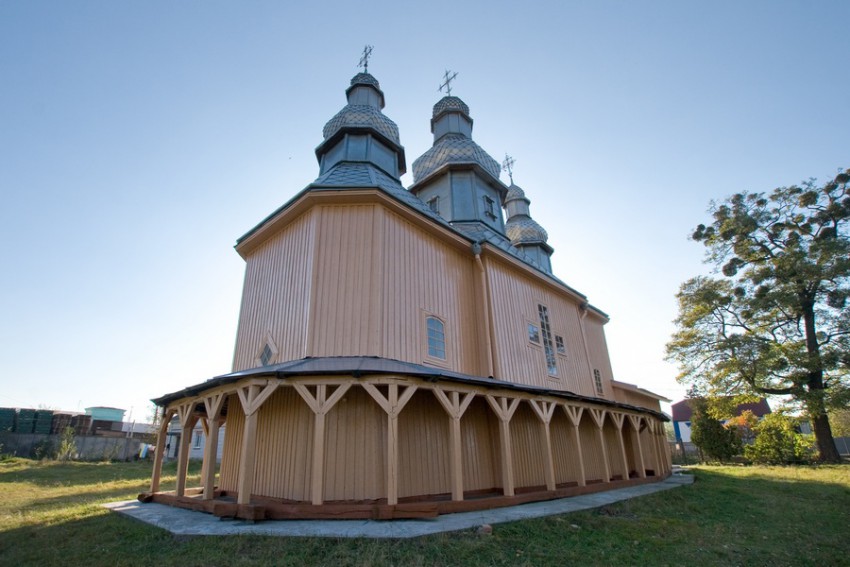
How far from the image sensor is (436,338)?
10.3 m

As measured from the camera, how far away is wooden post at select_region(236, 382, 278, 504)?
6617mm

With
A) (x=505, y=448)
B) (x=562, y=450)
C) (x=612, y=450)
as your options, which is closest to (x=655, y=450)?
(x=612, y=450)

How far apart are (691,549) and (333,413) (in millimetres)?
5883

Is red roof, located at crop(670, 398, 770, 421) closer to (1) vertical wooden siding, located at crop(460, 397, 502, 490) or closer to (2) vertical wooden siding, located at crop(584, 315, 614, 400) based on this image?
(2) vertical wooden siding, located at crop(584, 315, 614, 400)

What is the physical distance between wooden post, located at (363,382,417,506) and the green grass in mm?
1279

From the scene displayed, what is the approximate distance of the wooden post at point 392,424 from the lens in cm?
664

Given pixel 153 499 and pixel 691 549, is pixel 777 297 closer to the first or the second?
pixel 691 549

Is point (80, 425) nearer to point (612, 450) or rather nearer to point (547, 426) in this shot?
point (547, 426)

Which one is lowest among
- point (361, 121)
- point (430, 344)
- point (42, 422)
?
point (42, 422)

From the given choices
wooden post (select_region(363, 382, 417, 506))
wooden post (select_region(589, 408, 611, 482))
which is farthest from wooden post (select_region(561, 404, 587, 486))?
wooden post (select_region(363, 382, 417, 506))

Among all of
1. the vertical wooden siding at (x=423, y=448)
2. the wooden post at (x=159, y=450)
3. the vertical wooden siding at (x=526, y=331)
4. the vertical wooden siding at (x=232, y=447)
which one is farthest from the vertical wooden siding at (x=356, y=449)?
the wooden post at (x=159, y=450)

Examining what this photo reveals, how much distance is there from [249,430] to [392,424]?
227cm

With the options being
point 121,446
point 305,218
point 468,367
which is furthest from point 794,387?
point 121,446

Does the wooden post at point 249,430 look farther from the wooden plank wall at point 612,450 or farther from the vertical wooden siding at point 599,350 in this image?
the vertical wooden siding at point 599,350
